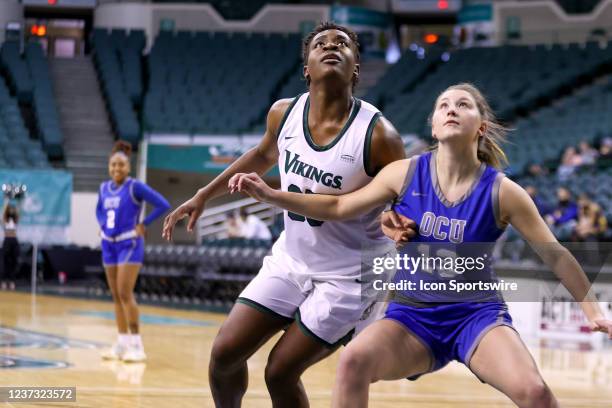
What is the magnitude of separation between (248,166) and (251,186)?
95 cm

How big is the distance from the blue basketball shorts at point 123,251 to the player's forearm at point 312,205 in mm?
4869

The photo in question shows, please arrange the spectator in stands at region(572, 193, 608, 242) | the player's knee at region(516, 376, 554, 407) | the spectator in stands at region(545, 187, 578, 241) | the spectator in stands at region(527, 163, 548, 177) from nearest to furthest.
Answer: the player's knee at region(516, 376, 554, 407) < the spectator in stands at region(572, 193, 608, 242) < the spectator in stands at region(545, 187, 578, 241) < the spectator in stands at region(527, 163, 548, 177)

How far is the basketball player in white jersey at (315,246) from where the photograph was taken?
14.7 feet

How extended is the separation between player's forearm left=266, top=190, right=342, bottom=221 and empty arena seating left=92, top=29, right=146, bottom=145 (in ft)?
64.8

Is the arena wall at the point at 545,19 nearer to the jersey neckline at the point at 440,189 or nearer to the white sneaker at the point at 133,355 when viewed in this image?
the white sneaker at the point at 133,355

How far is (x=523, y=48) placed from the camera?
2436cm

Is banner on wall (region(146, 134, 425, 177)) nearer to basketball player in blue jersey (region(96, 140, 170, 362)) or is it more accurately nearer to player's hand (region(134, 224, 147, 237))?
basketball player in blue jersey (region(96, 140, 170, 362))

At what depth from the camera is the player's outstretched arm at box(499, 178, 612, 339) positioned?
393 centimetres

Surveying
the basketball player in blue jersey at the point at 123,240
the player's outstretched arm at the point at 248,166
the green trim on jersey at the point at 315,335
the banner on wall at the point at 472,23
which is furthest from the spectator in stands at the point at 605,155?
the green trim on jersey at the point at 315,335

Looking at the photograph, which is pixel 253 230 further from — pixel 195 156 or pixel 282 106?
pixel 282 106

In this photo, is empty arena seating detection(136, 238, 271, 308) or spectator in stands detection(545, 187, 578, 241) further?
empty arena seating detection(136, 238, 271, 308)

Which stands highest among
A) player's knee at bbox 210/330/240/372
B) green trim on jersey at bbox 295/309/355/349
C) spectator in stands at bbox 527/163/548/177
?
spectator in stands at bbox 527/163/548/177

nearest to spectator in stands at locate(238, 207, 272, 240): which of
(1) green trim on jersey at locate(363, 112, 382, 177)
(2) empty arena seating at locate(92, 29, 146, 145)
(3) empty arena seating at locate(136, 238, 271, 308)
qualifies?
(3) empty arena seating at locate(136, 238, 271, 308)

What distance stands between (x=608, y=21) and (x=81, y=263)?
46.8 ft
